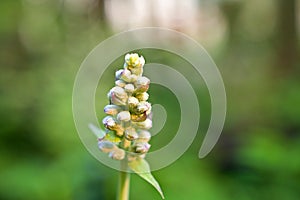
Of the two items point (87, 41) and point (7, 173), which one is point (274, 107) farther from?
point (7, 173)

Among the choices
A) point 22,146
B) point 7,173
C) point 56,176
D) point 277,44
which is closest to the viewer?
point 56,176

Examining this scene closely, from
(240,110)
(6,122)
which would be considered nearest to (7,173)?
(6,122)

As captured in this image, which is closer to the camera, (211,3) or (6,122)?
(6,122)

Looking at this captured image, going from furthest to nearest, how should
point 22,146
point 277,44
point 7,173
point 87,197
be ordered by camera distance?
point 277,44 < point 22,146 < point 7,173 < point 87,197

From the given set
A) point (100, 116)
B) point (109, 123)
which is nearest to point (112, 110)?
point (109, 123)

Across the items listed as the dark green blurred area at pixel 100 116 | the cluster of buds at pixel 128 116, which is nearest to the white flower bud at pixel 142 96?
the cluster of buds at pixel 128 116

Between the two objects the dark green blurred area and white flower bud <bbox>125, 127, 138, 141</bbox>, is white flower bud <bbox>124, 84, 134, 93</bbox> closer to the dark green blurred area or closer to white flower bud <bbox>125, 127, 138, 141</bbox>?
white flower bud <bbox>125, 127, 138, 141</bbox>

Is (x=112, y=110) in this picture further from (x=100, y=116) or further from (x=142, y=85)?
(x=100, y=116)
